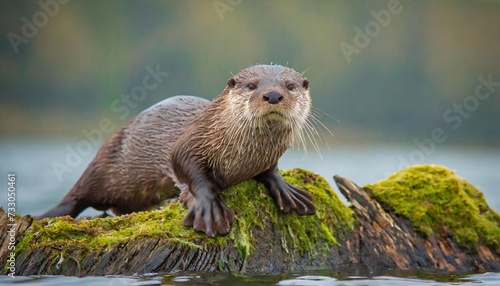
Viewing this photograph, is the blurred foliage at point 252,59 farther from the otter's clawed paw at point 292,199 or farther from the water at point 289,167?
the otter's clawed paw at point 292,199

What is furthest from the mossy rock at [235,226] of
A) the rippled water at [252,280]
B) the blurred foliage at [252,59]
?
the blurred foliage at [252,59]

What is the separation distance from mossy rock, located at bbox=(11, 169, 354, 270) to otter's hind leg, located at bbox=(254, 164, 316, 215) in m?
0.04

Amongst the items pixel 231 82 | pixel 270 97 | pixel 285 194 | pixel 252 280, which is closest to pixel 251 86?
pixel 231 82

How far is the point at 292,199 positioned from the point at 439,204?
1081 mm

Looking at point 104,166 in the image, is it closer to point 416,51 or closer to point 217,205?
point 217,205

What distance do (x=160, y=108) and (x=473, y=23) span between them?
35132 mm

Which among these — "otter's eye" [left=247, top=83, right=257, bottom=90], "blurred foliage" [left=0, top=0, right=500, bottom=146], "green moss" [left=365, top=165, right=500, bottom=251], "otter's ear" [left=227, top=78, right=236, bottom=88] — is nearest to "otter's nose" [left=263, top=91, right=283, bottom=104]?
"otter's eye" [left=247, top=83, right=257, bottom=90]

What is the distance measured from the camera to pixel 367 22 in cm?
3766

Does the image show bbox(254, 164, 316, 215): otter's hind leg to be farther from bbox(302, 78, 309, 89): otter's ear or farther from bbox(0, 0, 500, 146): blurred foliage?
bbox(0, 0, 500, 146): blurred foliage

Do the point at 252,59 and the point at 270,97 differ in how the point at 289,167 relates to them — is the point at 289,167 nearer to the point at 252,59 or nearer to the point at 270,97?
the point at 252,59

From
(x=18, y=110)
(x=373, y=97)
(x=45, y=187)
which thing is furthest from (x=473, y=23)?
(x=45, y=187)

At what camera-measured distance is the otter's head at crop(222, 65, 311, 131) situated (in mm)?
5258

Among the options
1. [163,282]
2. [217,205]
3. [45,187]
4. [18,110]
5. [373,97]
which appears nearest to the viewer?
[163,282]

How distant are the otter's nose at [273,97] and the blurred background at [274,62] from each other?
24527 millimetres
